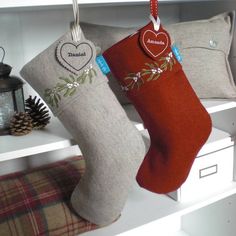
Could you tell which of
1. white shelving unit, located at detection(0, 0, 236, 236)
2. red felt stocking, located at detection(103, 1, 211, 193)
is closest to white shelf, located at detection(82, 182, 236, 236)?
white shelving unit, located at detection(0, 0, 236, 236)

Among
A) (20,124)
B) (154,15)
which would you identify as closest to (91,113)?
(20,124)

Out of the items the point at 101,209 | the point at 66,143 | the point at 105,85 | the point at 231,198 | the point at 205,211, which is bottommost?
the point at 205,211

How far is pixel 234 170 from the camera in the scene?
104 centimetres

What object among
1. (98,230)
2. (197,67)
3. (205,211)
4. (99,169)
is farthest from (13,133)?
(205,211)

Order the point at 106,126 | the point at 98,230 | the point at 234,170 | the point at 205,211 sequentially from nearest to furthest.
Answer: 1. the point at 106,126
2. the point at 98,230
3. the point at 234,170
4. the point at 205,211

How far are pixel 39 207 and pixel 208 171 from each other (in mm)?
502

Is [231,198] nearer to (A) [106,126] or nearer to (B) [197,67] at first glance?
(B) [197,67]

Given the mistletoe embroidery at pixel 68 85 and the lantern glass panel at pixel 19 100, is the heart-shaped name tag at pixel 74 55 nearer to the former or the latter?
the mistletoe embroidery at pixel 68 85

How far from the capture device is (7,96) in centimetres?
71

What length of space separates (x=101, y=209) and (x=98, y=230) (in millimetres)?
160

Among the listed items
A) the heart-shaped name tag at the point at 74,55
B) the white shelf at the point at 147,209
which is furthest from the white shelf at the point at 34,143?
the white shelf at the point at 147,209

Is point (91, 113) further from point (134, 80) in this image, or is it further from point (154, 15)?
point (154, 15)

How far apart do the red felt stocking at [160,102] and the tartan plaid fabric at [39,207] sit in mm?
185

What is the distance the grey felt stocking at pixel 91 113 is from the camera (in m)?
0.63
